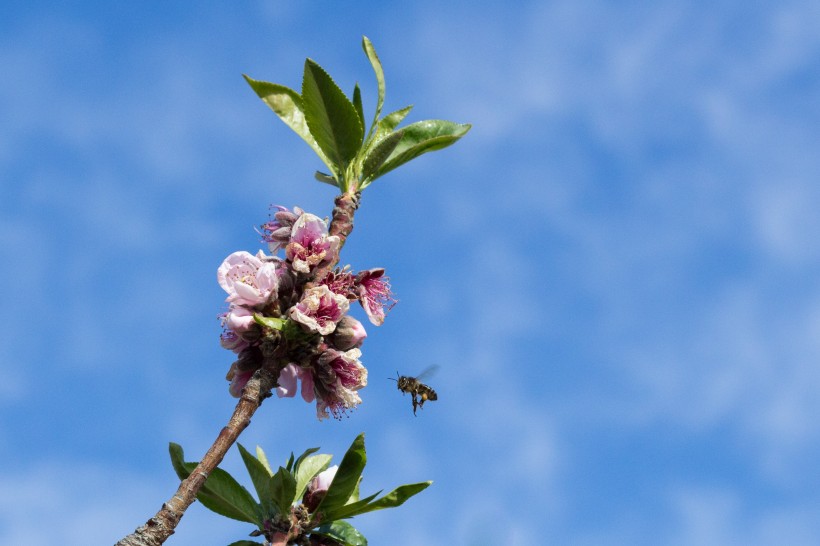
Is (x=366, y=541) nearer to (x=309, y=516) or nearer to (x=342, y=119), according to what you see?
(x=309, y=516)

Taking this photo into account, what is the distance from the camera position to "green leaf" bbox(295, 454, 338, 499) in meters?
4.64

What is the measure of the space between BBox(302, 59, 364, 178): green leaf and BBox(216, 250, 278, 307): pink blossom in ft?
2.37

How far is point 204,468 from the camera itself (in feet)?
11.4

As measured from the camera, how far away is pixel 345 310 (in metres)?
4.10

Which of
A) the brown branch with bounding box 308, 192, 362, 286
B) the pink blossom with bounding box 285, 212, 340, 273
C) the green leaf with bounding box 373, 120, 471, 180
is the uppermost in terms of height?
the green leaf with bounding box 373, 120, 471, 180

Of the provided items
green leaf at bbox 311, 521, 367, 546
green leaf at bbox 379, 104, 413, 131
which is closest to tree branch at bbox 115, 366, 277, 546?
green leaf at bbox 311, 521, 367, 546

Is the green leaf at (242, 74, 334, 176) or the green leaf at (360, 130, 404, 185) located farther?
the green leaf at (242, 74, 334, 176)

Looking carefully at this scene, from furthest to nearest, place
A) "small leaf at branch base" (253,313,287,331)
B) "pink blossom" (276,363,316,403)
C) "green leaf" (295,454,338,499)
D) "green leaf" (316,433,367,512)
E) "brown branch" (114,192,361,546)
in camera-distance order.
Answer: "green leaf" (295,454,338,499) → "pink blossom" (276,363,316,403) → "green leaf" (316,433,367,512) → "small leaf at branch base" (253,313,287,331) → "brown branch" (114,192,361,546)

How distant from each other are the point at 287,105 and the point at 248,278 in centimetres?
108

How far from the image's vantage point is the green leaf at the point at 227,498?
4234mm

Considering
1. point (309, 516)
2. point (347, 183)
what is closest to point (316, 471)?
point (309, 516)

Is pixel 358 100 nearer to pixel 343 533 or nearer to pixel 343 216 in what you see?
pixel 343 216

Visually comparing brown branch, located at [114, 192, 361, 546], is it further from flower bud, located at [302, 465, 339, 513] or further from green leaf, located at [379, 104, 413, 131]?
green leaf, located at [379, 104, 413, 131]

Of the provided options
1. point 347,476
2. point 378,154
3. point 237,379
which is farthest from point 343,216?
point 347,476
